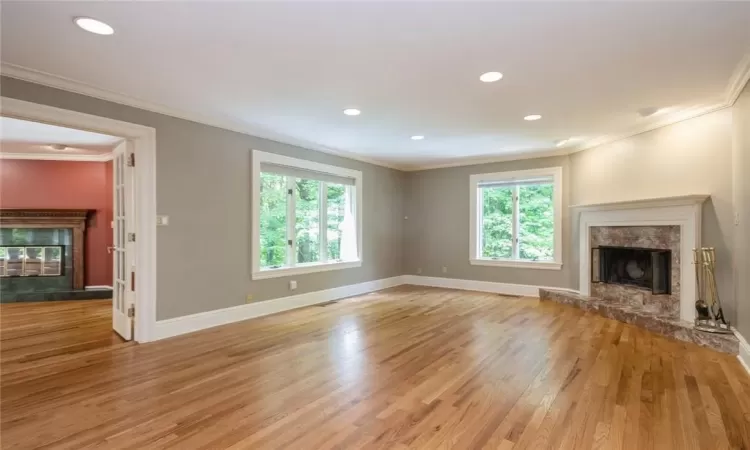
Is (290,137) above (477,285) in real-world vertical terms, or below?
above

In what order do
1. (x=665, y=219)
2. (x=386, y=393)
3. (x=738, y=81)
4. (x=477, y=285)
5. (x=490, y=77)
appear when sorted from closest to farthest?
(x=386, y=393)
(x=490, y=77)
(x=738, y=81)
(x=665, y=219)
(x=477, y=285)

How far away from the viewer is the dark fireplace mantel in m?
6.32

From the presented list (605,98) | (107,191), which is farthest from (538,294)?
(107,191)

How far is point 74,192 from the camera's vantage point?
6578 mm

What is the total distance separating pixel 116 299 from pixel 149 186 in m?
1.40

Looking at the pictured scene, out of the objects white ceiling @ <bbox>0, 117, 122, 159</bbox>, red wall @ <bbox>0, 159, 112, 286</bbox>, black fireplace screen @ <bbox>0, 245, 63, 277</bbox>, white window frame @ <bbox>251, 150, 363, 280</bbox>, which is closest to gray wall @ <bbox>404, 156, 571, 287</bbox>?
white window frame @ <bbox>251, 150, 363, 280</bbox>

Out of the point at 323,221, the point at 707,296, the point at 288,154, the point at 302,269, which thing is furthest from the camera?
the point at 323,221

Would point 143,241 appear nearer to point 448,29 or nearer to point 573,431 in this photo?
point 448,29

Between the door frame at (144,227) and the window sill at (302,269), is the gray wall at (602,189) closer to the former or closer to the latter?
the window sill at (302,269)

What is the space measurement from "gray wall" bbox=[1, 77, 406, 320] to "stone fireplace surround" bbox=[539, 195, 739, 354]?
4169mm

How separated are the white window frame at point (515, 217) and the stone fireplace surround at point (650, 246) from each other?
1.39 ft

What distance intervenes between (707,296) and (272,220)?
5054 mm

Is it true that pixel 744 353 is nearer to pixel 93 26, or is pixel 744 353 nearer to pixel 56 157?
pixel 93 26

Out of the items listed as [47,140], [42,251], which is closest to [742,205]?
[47,140]
